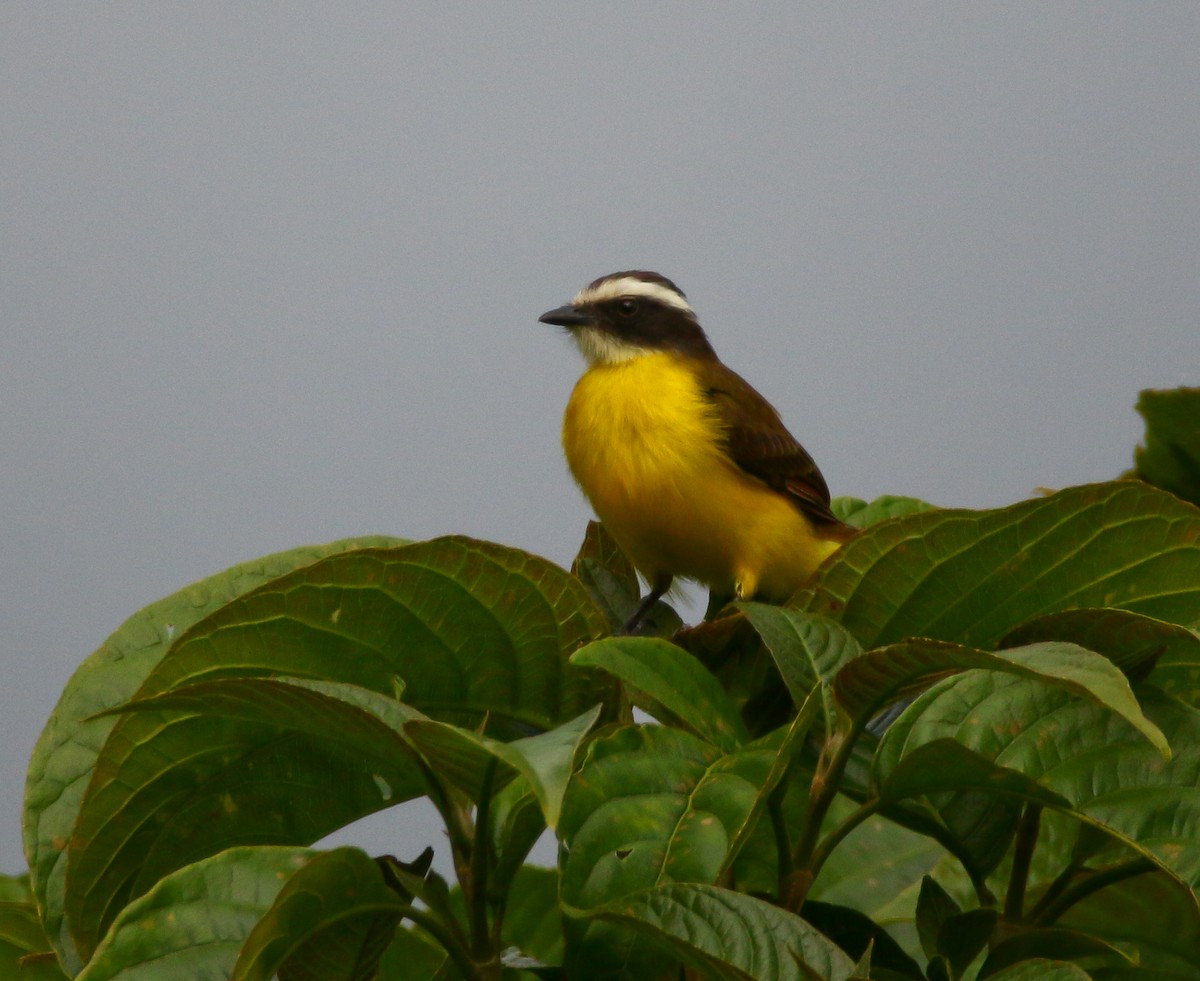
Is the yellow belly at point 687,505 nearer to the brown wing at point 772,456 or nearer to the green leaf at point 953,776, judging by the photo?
the brown wing at point 772,456

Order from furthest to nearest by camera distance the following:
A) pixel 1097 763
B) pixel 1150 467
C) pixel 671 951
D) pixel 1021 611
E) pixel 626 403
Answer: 1. pixel 626 403
2. pixel 1150 467
3. pixel 1021 611
4. pixel 1097 763
5. pixel 671 951

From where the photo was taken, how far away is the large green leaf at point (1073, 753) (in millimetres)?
789

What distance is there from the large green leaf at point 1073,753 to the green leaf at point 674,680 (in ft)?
0.36

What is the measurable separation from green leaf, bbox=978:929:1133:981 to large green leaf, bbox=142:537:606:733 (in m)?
0.33

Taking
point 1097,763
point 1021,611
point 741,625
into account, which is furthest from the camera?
point 741,625

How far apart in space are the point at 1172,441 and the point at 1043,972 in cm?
87

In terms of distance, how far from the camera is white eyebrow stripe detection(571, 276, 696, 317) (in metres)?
2.53

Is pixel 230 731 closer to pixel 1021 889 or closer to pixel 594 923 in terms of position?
pixel 594 923

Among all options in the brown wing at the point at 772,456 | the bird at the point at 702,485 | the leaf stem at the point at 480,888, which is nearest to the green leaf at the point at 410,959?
the leaf stem at the point at 480,888

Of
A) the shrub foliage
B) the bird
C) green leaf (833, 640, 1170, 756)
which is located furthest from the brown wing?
green leaf (833, 640, 1170, 756)

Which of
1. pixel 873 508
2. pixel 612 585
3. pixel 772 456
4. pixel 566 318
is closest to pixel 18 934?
pixel 612 585

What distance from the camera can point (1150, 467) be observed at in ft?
4.93

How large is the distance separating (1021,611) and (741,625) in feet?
0.79

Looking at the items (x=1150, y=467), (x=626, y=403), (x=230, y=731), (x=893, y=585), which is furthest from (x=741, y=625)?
(x=626, y=403)
